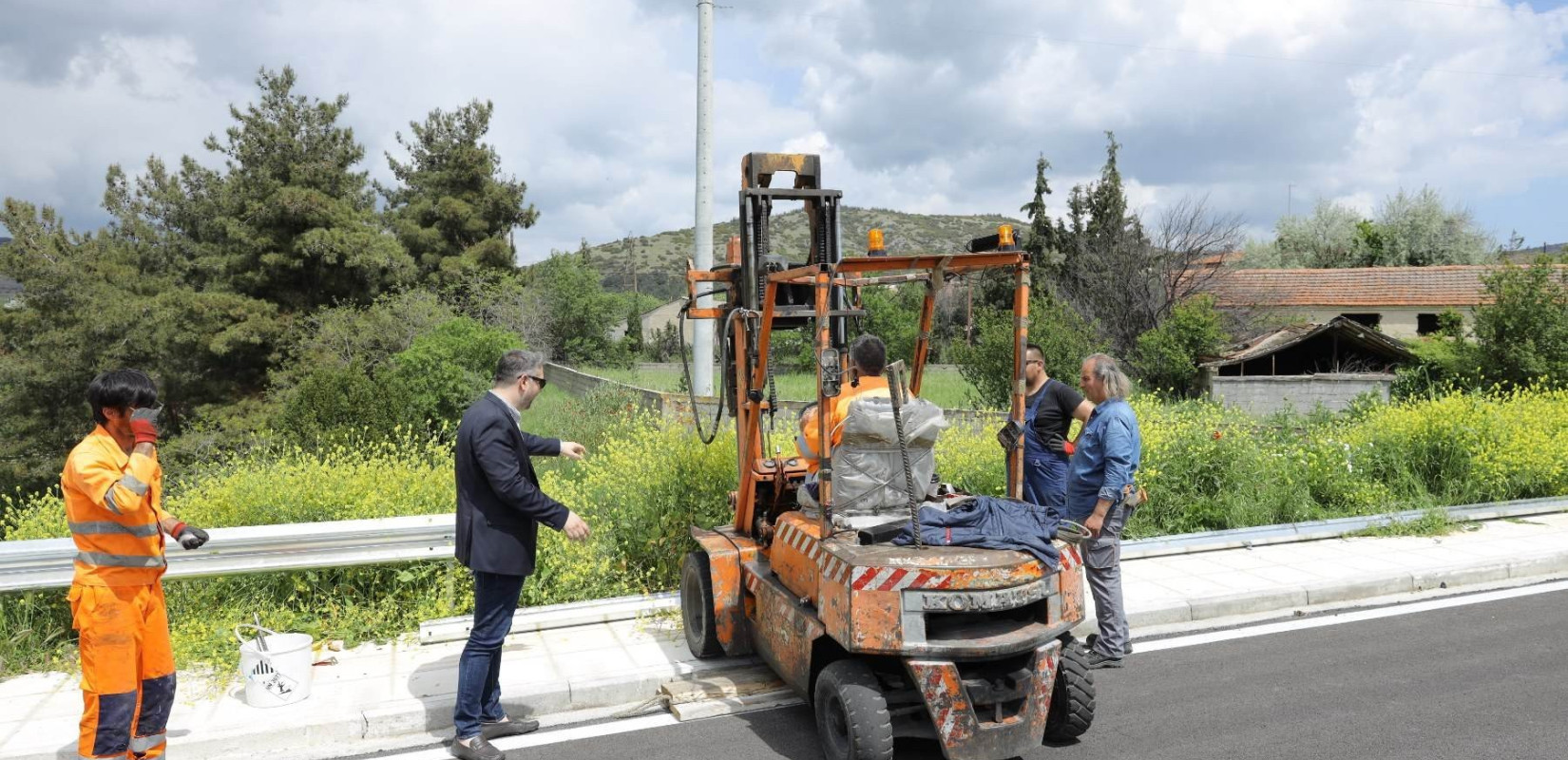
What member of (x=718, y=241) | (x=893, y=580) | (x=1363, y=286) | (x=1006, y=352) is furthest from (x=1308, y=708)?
(x=718, y=241)

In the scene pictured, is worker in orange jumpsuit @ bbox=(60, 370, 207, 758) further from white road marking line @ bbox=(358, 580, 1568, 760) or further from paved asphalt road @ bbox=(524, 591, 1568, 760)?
A: paved asphalt road @ bbox=(524, 591, 1568, 760)

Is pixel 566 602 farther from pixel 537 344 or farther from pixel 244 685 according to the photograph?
pixel 537 344

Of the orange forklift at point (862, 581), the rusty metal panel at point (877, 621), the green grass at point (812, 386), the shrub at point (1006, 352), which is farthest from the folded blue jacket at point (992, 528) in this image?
the green grass at point (812, 386)

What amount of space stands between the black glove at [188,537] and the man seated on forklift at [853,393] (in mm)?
2971

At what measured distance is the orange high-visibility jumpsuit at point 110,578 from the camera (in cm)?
442

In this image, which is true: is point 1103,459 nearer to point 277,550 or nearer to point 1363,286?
point 277,550

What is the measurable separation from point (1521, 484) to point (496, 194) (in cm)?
4445

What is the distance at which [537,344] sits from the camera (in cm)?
4303

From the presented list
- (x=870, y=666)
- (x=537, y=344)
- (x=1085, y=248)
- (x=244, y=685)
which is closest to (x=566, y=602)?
(x=244, y=685)

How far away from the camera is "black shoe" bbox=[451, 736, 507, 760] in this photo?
4.90 meters

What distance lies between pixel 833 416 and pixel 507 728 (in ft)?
7.76

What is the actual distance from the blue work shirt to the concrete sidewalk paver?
127 cm

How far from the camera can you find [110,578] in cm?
448

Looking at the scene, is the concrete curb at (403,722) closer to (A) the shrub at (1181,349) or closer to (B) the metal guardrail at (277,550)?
(B) the metal guardrail at (277,550)
